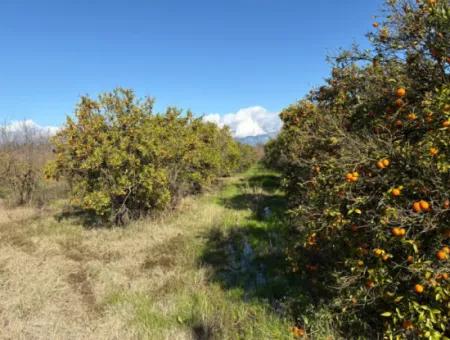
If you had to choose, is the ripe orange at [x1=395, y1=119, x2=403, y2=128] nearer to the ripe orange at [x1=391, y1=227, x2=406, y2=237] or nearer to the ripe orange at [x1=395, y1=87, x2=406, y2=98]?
the ripe orange at [x1=395, y1=87, x2=406, y2=98]

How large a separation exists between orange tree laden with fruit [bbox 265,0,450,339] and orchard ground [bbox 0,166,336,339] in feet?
3.58

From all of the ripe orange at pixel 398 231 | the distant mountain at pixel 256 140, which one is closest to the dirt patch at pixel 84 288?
the ripe orange at pixel 398 231

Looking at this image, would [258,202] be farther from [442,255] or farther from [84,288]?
[442,255]

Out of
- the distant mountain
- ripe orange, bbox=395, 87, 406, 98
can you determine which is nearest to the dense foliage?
ripe orange, bbox=395, 87, 406, 98

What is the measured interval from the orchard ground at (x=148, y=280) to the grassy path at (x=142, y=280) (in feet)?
0.05

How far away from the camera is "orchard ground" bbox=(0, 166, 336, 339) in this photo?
385 cm

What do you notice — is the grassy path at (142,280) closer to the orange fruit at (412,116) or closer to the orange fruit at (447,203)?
the orange fruit at (447,203)

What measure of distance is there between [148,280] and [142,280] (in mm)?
108

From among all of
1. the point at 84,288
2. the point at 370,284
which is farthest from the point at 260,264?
the point at 370,284

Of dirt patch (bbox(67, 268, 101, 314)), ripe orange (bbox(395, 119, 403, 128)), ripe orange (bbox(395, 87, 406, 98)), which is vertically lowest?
dirt patch (bbox(67, 268, 101, 314))

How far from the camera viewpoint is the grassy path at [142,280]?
388cm

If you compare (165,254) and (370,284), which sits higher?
(370,284)

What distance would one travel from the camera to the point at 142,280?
5.32 metres

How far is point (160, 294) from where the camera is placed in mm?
4805
